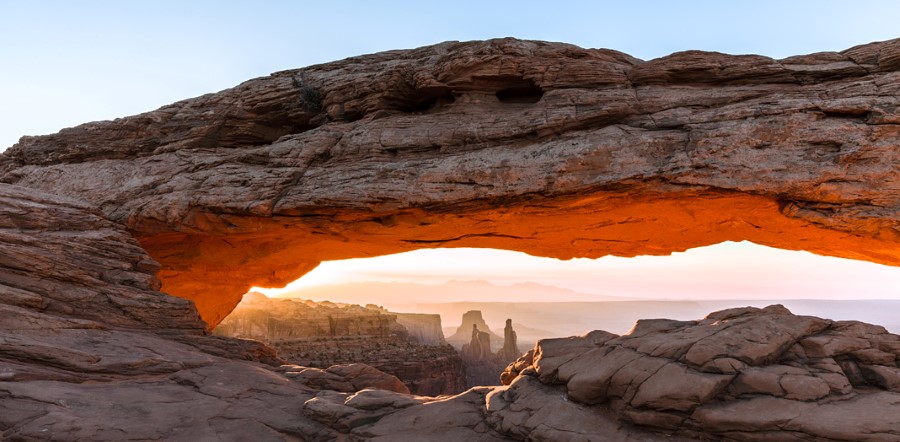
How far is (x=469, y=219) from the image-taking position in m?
16.8

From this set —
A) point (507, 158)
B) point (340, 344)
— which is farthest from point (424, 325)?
point (507, 158)

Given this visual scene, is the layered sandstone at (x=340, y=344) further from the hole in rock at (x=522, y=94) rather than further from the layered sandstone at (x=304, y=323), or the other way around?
the hole in rock at (x=522, y=94)

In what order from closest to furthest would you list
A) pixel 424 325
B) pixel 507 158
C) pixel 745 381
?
pixel 745 381
pixel 507 158
pixel 424 325

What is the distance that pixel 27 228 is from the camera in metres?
15.9

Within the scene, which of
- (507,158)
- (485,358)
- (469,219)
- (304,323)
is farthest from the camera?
(485,358)

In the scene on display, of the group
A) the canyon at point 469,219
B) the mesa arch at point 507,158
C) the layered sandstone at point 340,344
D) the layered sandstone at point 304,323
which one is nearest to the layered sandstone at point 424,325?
the layered sandstone at point 340,344

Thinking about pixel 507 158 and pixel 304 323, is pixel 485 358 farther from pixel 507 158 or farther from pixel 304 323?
pixel 507 158

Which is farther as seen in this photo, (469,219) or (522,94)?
(522,94)

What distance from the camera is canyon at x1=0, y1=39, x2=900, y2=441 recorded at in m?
9.05

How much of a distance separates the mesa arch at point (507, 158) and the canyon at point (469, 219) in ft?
0.25

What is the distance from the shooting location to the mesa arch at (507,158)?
1314 cm

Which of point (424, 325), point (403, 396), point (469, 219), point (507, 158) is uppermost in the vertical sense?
point (507, 158)

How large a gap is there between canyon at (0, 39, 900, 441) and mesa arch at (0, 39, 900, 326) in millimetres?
77

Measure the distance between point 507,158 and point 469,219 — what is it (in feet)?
8.51
